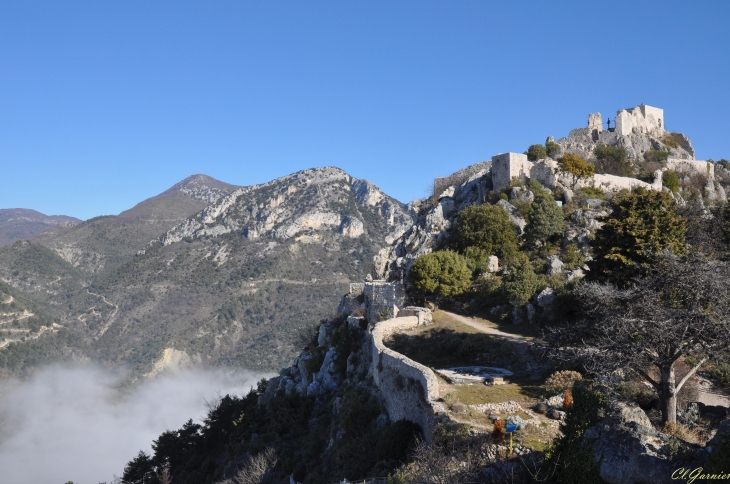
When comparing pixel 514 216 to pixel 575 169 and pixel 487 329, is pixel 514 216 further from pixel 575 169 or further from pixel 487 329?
pixel 487 329

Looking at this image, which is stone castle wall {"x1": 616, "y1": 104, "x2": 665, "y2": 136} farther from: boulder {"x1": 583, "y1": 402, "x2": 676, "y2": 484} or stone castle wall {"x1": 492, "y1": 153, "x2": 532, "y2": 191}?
boulder {"x1": 583, "y1": 402, "x2": 676, "y2": 484}

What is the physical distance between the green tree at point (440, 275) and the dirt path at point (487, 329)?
4.05 ft

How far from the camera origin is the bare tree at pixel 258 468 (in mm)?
23281

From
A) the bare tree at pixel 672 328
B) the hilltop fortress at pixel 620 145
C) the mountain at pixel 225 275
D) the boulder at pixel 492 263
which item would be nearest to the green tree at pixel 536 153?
the hilltop fortress at pixel 620 145

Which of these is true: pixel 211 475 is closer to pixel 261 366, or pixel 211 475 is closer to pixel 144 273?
pixel 261 366

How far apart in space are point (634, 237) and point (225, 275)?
146271mm

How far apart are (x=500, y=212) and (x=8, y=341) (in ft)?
404

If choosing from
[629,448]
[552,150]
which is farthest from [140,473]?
[552,150]

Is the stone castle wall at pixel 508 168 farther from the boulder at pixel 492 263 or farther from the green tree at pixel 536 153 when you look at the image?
the boulder at pixel 492 263

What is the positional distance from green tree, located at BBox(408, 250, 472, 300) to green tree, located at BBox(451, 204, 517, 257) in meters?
3.62

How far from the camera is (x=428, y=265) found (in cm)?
2928

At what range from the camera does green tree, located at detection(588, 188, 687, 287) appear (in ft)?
64.4

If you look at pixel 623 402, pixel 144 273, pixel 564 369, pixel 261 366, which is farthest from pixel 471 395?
pixel 144 273

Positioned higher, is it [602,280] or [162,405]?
[602,280]
